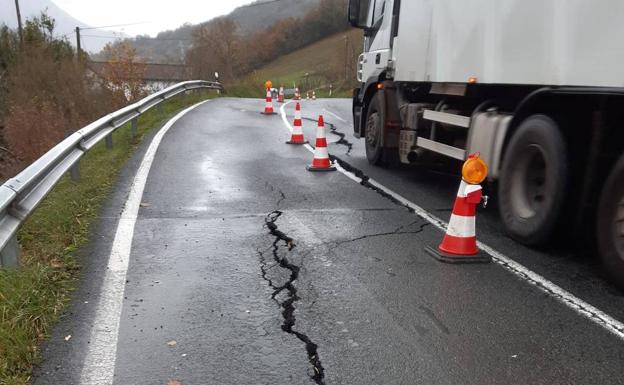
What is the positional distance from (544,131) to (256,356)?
3.09 meters

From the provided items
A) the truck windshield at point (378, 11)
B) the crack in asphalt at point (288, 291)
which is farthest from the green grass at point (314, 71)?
the crack in asphalt at point (288, 291)

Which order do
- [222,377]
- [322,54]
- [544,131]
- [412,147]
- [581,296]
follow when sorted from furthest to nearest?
[322,54] < [412,147] < [544,131] < [581,296] < [222,377]

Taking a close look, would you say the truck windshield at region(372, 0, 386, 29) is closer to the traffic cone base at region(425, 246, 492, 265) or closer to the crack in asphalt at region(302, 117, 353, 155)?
the crack in asphalt at region(302, 117, 353, 155)

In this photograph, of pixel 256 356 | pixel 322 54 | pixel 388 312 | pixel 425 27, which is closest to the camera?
pixel 256 356

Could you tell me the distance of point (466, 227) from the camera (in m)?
4.72

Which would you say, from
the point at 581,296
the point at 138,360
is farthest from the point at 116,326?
the point at 581,296

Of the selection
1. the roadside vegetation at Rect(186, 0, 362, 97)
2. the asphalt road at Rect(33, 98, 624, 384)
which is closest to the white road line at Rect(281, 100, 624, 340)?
the asphalt road at Rect(33, 98, 624, 384)

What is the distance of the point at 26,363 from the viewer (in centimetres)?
297

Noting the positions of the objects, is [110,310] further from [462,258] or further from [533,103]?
[533,103]

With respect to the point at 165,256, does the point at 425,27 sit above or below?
above

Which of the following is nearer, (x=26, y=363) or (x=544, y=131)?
(x=26, y=363)

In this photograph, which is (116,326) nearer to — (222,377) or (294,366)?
(222,377)

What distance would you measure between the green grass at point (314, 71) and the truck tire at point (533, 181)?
26978 mm

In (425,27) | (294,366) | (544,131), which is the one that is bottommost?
(294,366)
